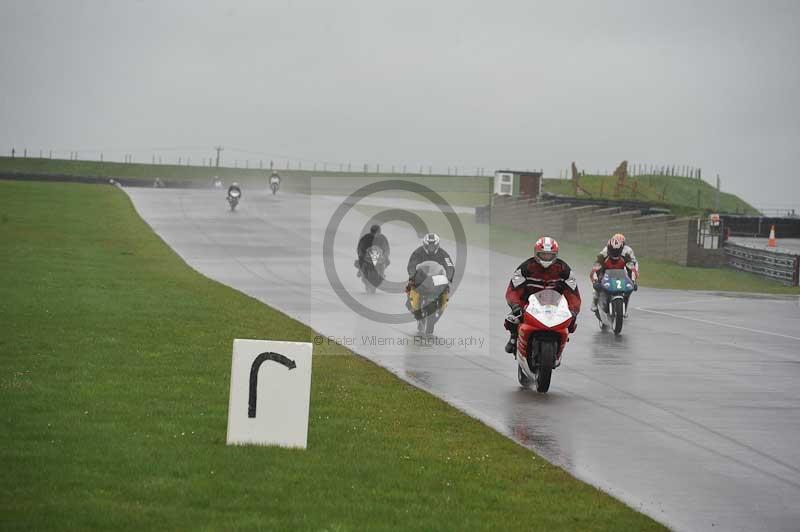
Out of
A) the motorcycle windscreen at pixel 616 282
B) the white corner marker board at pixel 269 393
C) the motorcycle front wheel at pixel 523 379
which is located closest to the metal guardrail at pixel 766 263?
the motorcycle windscreen at pixel 616 282

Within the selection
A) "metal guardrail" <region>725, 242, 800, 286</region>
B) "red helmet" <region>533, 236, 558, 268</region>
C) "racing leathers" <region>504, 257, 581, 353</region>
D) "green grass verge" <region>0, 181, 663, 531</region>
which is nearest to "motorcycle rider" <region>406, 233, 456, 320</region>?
"green grass verge" <region>0, 181, 663, 531</region>

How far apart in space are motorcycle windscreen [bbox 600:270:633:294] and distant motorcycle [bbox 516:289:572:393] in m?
7.90

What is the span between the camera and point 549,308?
14.8 meters

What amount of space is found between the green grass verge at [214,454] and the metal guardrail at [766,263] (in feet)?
77.9

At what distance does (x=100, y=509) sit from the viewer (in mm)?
7809

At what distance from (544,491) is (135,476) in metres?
3.23

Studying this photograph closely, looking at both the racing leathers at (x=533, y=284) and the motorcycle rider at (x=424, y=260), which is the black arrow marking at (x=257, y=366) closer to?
the racing leathers at (x=533, y=284)

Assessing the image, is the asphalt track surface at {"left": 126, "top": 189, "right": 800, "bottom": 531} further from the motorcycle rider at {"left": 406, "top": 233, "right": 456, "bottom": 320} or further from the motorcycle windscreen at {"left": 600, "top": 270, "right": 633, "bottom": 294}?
the motorcycle windscreen at {"left": 600, "top": 270, "right": 633, "bottom": 294}

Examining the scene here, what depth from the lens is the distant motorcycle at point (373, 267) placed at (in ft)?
98.8

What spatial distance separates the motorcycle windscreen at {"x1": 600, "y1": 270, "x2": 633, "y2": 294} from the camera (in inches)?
898

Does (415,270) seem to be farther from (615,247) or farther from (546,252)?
(546,252)

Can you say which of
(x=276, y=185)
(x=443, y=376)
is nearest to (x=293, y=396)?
(x=443, y=376)

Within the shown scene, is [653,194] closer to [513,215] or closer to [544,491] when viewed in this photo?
[513,215]

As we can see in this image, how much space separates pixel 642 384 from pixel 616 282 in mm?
7001
